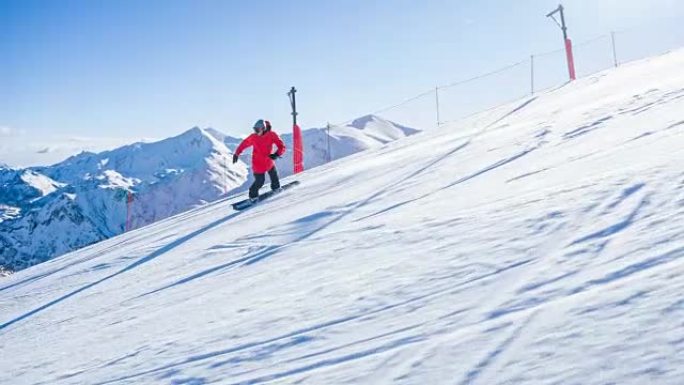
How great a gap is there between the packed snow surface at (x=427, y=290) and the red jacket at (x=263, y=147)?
3.06 meters

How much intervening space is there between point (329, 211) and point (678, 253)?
503cm

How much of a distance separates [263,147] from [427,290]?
320 inches

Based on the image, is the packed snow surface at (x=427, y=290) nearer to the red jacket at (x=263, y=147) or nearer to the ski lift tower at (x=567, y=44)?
the red jacket at (x=263, y=147)

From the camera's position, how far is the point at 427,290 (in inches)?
139

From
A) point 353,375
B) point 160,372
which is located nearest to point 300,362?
point 353,375

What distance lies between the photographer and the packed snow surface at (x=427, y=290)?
8.06 feet

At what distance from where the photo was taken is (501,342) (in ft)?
8.30

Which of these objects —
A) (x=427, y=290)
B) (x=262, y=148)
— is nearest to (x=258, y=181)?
(x=262, y=148)

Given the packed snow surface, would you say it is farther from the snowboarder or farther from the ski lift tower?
the ski lift tower

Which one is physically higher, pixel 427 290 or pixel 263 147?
pixel 263 147

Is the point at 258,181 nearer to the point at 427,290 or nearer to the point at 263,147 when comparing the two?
the point at 263,147

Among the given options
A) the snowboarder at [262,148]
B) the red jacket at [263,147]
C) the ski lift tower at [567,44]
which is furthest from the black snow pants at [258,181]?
the ski lift tower at [567,44]

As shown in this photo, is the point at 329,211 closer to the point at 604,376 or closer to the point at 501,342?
the point at 501,342

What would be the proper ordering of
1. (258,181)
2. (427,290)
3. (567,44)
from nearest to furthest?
(427,290), (258,181), (567,44)
